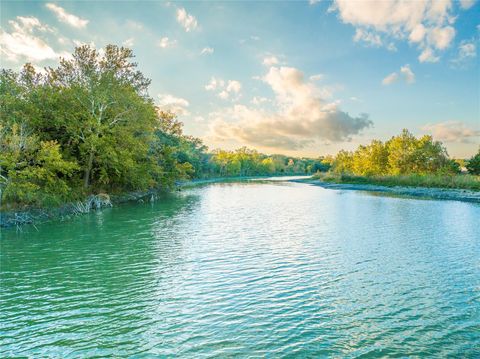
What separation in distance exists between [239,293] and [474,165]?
72.2m

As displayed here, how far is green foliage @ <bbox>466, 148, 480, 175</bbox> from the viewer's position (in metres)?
64.5

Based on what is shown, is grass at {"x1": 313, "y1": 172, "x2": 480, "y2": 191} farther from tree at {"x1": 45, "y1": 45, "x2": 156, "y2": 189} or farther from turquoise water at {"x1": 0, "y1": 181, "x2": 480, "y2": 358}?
tree at {"x1": 45, "y1": 45, "x2": 156, "y2": 189}

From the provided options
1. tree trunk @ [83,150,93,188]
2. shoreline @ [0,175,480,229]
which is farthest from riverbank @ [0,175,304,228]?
tree trunk @ [83,150,93,188]

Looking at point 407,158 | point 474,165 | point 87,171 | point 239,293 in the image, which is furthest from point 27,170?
point 407,158

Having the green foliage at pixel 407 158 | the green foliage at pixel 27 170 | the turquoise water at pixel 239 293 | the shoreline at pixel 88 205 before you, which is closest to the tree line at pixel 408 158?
the green foliage at pixel 407 158

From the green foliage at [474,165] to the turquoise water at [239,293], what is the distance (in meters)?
54.2

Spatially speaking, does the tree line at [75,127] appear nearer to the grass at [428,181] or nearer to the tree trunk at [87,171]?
A: the tree trunk at [87,171]

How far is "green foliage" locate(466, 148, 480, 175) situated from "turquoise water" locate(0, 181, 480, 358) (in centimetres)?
5420

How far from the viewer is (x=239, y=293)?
1152 centimetres

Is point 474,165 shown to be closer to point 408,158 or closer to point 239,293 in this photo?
point 408,158

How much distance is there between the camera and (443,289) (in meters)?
12.0

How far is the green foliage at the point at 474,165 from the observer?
6450 centimetres

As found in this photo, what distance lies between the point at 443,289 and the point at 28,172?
27.6 m

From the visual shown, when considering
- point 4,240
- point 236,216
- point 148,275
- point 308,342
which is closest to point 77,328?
point 148,275
